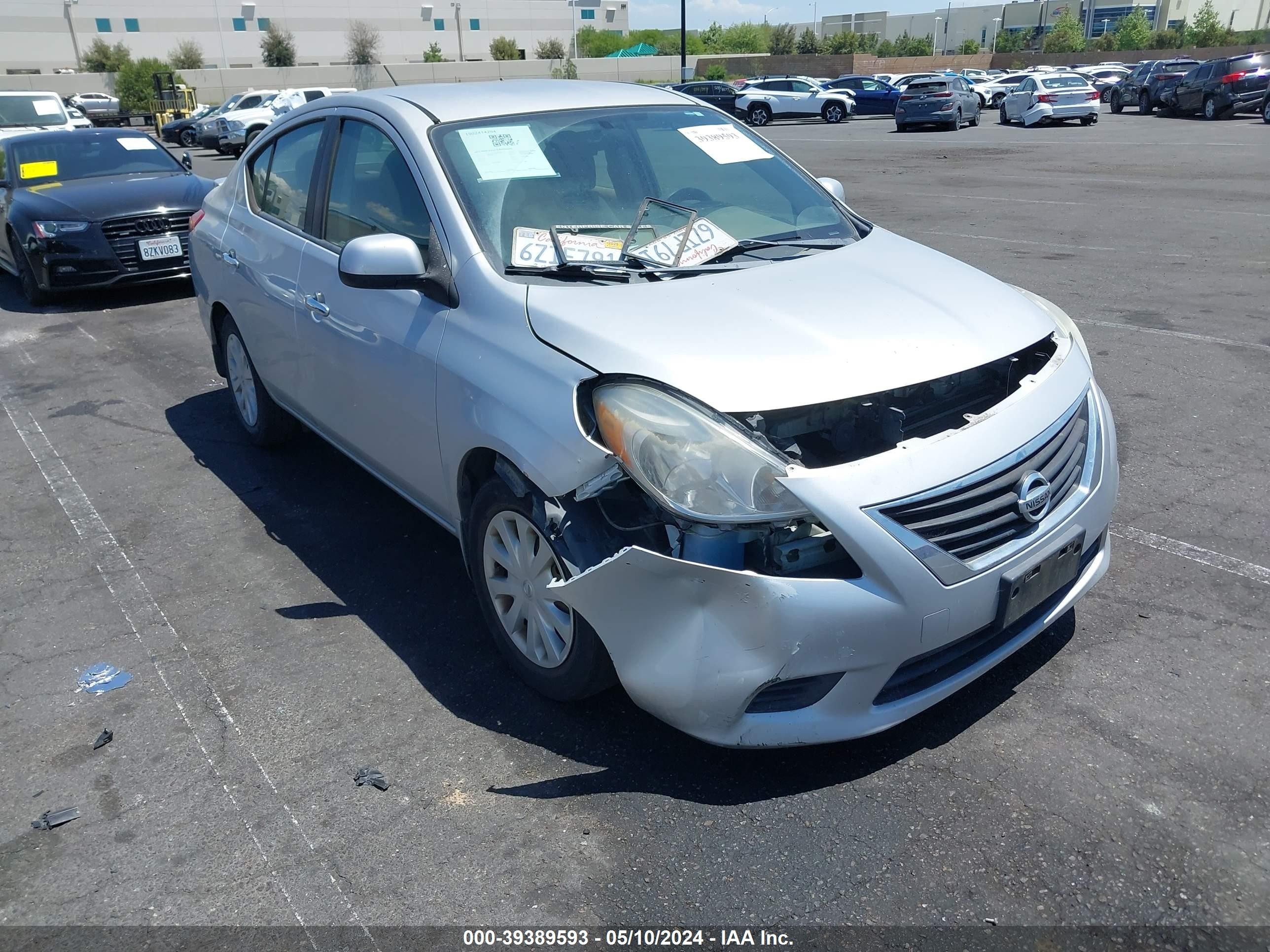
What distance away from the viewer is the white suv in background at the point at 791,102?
37344mm

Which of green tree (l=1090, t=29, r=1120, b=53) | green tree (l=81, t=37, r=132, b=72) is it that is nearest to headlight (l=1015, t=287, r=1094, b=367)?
green tree (l=81, t=37, r=132, b=72)

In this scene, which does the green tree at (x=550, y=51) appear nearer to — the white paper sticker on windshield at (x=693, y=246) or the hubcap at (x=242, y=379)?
the hubcap at (x=242, y=379)

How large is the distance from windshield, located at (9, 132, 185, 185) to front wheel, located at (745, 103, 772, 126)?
3025cm

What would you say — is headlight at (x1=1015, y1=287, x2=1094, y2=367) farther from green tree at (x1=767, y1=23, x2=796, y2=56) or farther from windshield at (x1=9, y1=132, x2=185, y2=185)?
green tree at (x1=767, y1=23, x2=796, y2=56)

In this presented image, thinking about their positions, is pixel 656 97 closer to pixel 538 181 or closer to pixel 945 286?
pixel 538 181

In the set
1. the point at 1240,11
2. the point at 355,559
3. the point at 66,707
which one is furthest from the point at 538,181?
the point at 1240,11

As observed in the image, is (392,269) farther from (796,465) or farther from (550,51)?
(550,51)

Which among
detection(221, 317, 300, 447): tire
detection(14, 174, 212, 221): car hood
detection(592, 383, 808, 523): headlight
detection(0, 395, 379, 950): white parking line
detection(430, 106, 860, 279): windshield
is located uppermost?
detection(430, 106, 860, 279): windshield

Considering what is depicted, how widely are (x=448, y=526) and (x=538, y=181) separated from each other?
1.28 metres

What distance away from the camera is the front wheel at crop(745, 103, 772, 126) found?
37.8 meters

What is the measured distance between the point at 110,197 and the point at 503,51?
7713 centimetres

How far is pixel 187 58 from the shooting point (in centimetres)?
7281

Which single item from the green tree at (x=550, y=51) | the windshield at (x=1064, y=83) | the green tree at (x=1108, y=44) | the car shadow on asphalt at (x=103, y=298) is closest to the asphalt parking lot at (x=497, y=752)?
the car shadow on asphalt at (x=103, y=298)

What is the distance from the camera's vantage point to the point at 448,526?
368cm
